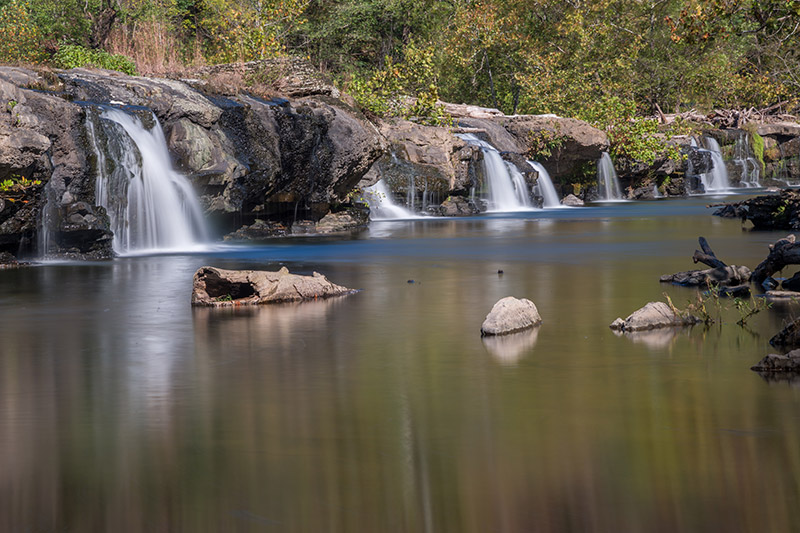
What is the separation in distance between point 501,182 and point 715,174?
57.6ft

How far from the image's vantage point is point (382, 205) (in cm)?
3044

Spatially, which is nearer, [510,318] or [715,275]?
[510,318]

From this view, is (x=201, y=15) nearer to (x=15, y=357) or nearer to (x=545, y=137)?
(x=545, y=137)

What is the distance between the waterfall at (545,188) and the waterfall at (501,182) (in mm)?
1605

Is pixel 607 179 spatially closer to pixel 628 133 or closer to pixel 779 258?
pixel 628 133

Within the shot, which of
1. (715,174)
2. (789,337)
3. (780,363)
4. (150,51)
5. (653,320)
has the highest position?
(150,51)

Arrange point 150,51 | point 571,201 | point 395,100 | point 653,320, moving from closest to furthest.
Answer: point 653,320 < point 150,51 < point 395,100 < point 571,201

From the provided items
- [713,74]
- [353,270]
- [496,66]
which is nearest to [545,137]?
[496,66]

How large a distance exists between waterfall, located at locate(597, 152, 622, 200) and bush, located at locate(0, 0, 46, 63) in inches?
833

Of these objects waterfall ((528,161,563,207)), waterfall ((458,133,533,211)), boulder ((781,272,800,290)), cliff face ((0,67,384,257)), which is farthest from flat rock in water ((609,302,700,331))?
waterfall ((528,161,563,207))

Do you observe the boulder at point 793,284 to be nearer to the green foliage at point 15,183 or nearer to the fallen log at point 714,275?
the fallen log at point 714,275

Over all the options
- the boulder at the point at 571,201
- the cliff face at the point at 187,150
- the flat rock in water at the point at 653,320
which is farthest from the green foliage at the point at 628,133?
the flat rock in water at the point at 653,320

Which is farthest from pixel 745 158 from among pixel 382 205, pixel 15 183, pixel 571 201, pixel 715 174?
pixel 15 183

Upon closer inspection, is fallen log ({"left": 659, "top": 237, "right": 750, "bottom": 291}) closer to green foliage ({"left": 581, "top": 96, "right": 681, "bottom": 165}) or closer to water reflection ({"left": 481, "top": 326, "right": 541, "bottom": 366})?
water reflection ({"left": 481, "top": 326, "right": 541, "bottom": 366})
